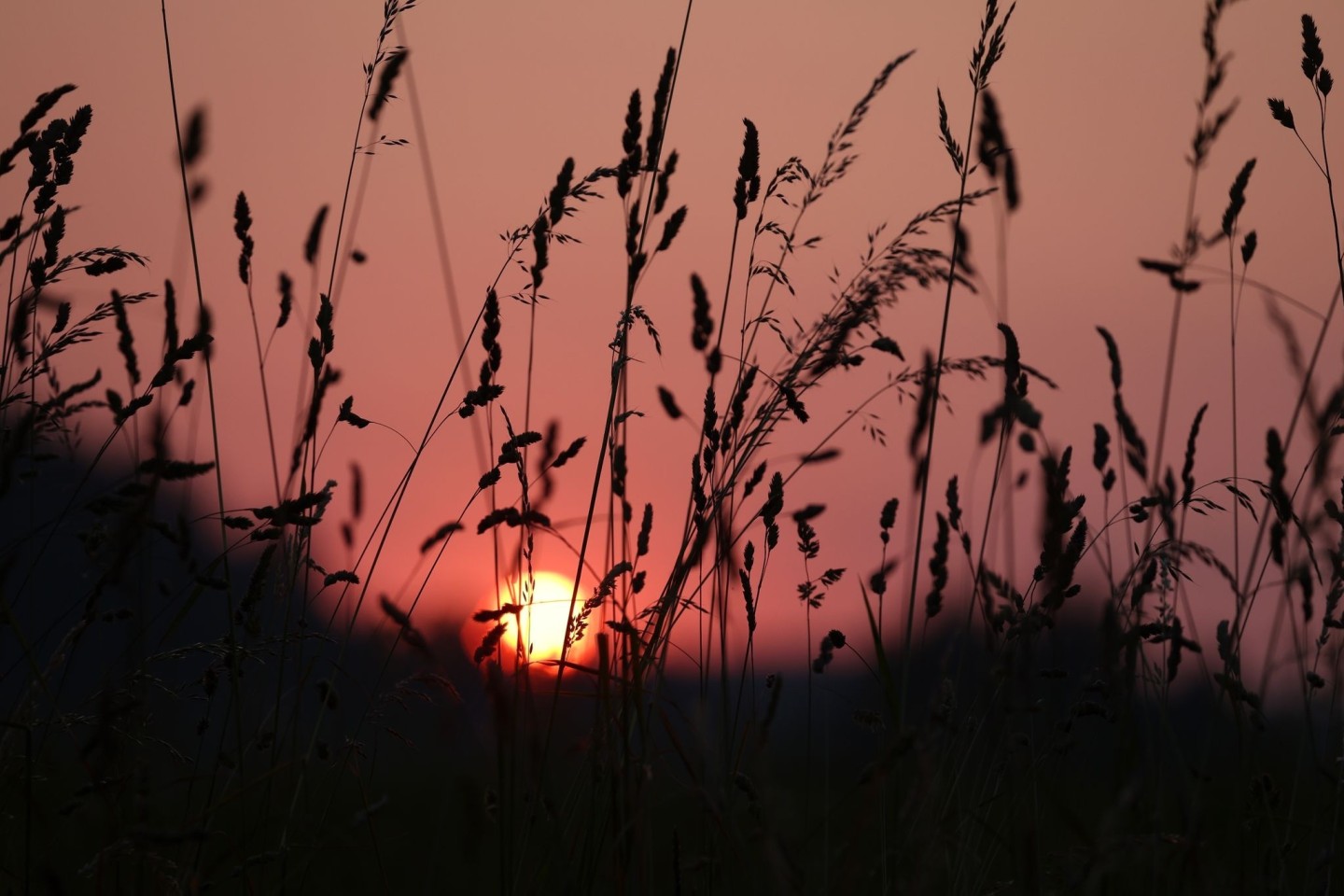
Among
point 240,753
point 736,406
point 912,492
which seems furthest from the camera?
point 912,492

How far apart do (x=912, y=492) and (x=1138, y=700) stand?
21.5 inches

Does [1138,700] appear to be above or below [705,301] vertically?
below

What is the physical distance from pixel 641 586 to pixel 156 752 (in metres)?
0.93

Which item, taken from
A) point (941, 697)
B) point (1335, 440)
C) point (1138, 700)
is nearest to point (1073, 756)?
point (1138, 700)

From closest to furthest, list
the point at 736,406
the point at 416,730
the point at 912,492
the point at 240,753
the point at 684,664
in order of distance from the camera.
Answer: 1. the point at 240,753
2. the point at 736,406
3. the point at 912,492
4. the point at 684,664
5. the point at 416,730

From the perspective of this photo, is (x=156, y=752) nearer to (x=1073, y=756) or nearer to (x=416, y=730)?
(x=416, y=730)

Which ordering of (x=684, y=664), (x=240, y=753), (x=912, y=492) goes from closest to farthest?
(x=240, y=753) < (x=912, y=492) < (x=684, y=664)

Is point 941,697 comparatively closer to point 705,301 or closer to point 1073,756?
point 1073,756

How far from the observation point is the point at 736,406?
6.79 feet

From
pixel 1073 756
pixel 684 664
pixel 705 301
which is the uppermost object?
pixel 705 301

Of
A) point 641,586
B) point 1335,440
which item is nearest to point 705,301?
point 641,586

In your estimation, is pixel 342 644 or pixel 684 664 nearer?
pixel 342 644

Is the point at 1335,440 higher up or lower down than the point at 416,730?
higher up

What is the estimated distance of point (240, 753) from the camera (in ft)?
5.52
